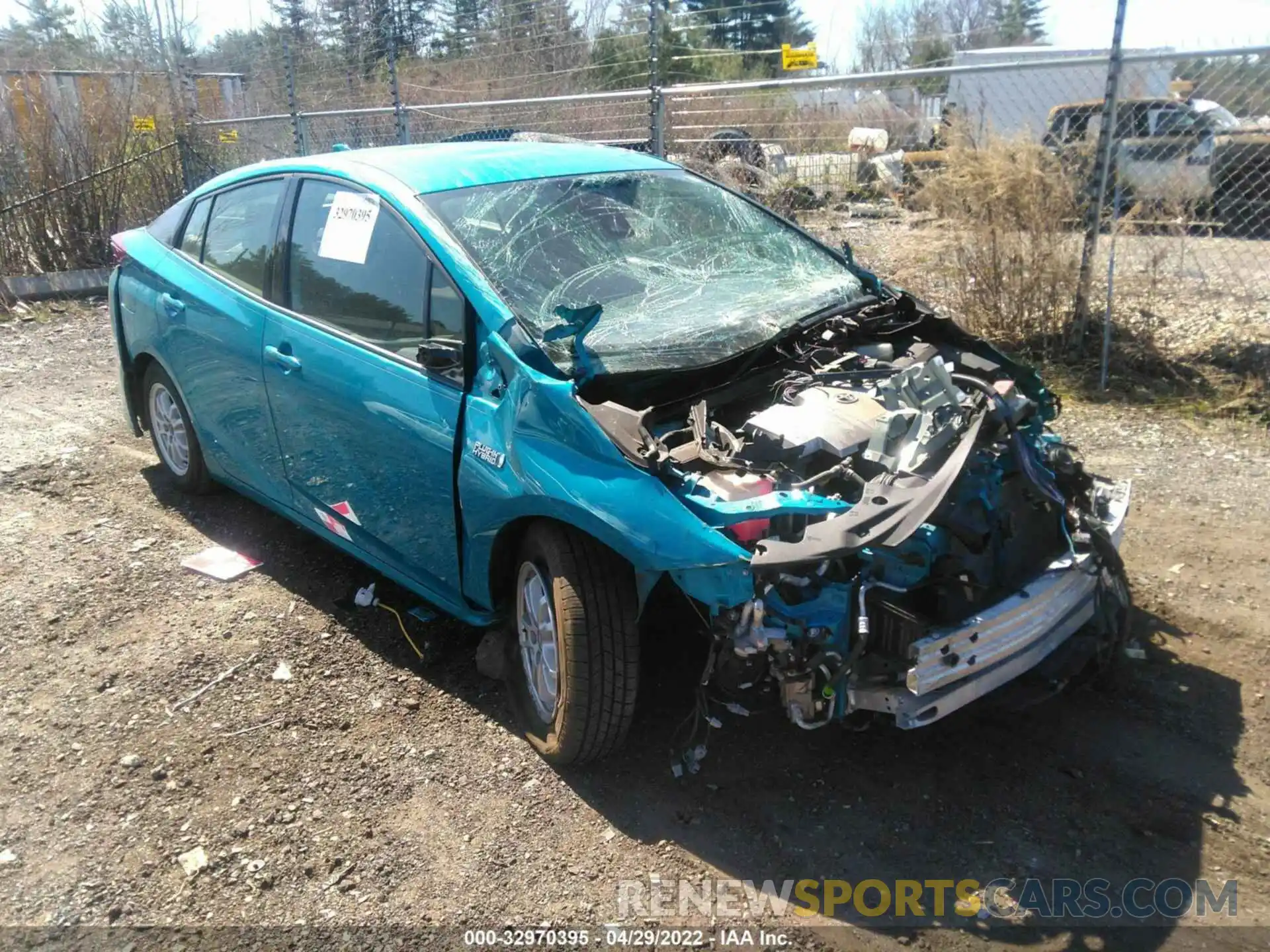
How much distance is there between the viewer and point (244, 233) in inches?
171

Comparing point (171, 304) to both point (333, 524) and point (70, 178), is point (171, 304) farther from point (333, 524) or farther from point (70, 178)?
point (70, 178)

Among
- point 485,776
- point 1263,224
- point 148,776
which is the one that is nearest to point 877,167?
point 1263,224

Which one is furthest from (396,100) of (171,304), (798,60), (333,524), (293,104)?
(333,524)

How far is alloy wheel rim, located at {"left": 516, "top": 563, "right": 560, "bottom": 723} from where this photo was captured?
3.09m

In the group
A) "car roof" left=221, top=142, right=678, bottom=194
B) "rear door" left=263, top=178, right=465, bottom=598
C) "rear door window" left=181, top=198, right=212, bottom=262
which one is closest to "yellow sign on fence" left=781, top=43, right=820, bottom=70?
"car roof" left=221, top=142, right=678, bottom=194

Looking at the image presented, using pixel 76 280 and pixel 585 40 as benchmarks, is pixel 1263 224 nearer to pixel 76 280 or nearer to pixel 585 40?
pixel 585 40

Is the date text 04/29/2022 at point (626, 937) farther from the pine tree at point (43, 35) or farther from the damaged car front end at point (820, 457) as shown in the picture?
the pine tree at point (43, 35)

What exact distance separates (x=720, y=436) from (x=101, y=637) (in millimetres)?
2762

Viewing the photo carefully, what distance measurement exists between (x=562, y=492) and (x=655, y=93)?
5.87 m

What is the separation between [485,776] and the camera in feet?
10.3

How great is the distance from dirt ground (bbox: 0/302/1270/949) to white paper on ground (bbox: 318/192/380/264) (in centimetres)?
148

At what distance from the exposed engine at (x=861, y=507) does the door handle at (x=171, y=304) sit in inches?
107

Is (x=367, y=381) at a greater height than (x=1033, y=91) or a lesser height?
lesser

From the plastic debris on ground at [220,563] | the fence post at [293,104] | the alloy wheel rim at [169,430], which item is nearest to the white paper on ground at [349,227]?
the plastic debris on ground at [220,563]
